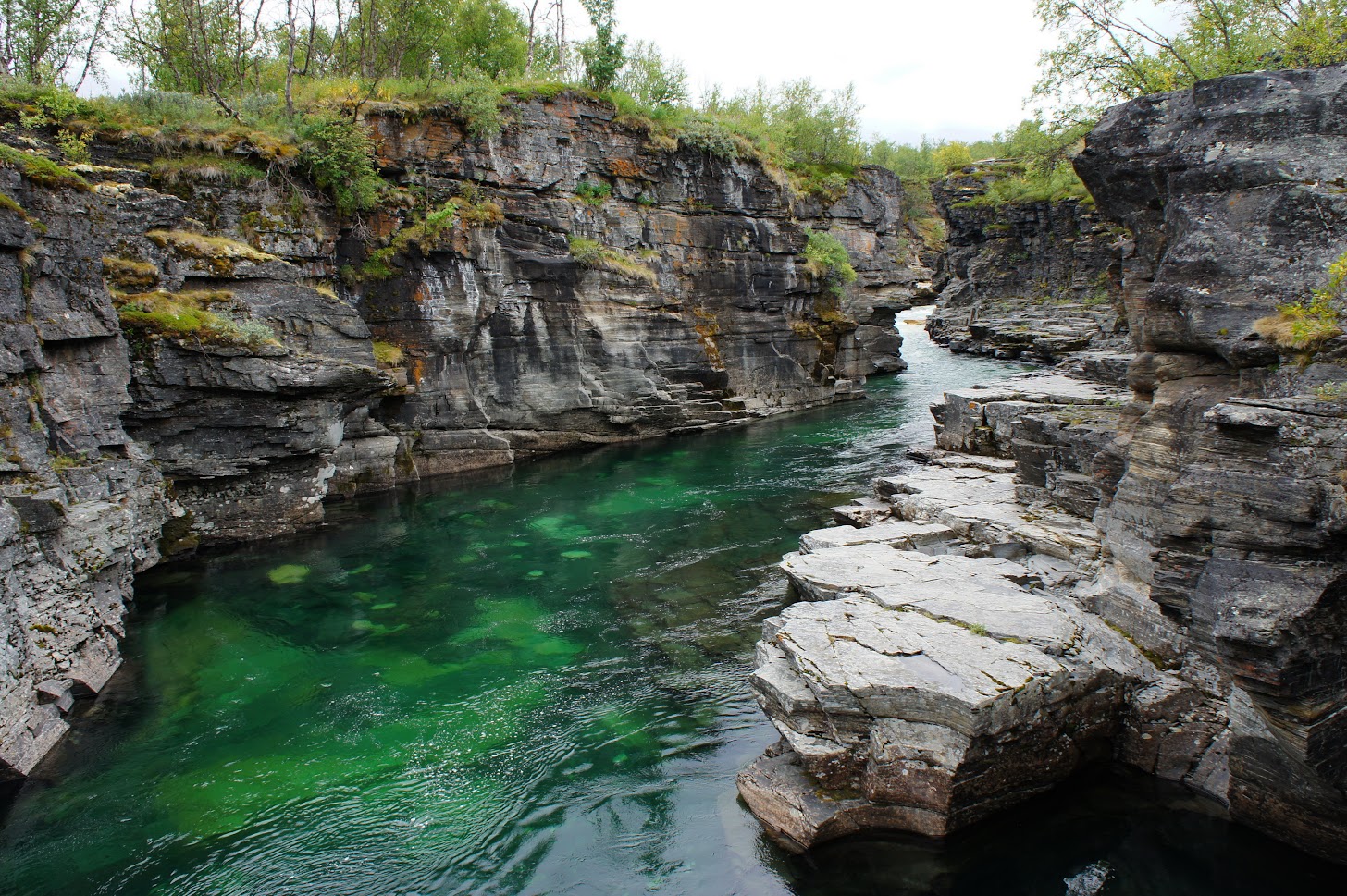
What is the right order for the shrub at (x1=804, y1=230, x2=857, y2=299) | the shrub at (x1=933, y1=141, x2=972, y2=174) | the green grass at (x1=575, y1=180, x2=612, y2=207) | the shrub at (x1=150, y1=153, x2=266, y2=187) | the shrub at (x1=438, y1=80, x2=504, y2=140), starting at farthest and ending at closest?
the shrub at (x1=933, y1=141, x2=972, y2=174)
the shrub at (x1=804, y1=230, x2=857, y2=299)
the green grass at (x1=575, y1=180, x2=612, y2=207)
the shrub at (x1=438, y1=80, x2=504, y2=140)
the shrub at (x1=150, y1=153, x2=266, y2=187)

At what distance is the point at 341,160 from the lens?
1822cm

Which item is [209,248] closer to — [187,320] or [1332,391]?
[187,320]

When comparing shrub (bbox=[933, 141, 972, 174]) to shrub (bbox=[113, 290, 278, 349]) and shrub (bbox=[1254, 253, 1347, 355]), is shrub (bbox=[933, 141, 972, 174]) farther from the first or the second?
shrub (bbox=[1254, 253, 1347, 355])

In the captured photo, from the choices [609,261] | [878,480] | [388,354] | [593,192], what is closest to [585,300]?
[609,261]

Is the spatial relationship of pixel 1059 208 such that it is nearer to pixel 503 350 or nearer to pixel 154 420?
pixel 503 350

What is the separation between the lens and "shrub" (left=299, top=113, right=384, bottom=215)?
18.0 m

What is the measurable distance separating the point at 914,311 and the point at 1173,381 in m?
55.8

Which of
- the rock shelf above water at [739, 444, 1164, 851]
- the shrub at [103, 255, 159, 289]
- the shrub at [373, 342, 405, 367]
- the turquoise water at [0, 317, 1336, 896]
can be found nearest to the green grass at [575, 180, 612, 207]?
the shrub at [373, 342, 405, 367]

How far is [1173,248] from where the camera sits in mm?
7473

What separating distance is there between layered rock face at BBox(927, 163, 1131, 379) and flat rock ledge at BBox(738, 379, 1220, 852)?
31628 millimetres

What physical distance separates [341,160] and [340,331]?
4.71 metres

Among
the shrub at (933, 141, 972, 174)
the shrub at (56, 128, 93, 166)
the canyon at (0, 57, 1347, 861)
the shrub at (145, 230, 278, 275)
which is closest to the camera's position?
the canyon at (0, 57, 1347, 861)

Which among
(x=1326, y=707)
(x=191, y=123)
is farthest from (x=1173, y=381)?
(x=191, y=123)

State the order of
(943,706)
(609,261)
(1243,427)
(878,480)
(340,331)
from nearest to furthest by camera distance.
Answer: (1243,427) < (943,706) < (878,480) < (340,331) < (609,261)
